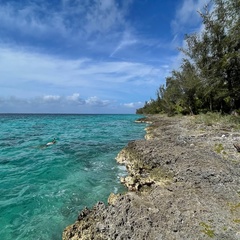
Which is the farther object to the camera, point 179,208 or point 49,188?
point 49,188

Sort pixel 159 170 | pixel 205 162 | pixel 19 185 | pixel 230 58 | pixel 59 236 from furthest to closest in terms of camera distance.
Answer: pixel 230 58 → pixel 19 185 → pixel 159 170 → pixel 205 162 → pixel 59 236

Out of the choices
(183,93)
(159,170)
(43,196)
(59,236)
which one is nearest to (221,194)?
(159,170)

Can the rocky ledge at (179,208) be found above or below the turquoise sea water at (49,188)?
above

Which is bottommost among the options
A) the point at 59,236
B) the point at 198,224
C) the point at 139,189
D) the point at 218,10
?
the point at 59,236

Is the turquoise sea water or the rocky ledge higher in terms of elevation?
the rocky ledge

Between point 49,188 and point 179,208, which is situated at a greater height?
point 179,208

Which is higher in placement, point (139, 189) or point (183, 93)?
point (183, 93)

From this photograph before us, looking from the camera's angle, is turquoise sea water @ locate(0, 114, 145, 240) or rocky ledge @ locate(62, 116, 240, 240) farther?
turquoise sea water @ locate(0, 114, 145, 240)

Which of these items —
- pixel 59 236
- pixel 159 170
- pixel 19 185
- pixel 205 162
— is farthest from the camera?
pixel 19 185

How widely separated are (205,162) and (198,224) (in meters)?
3.72

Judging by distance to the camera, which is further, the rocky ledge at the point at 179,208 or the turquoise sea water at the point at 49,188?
the turquoise sea water at the point at 49,188

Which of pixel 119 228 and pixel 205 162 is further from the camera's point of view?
pixel 205 162

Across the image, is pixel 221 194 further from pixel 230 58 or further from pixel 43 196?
pixel 230 58

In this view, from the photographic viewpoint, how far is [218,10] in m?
23.5
